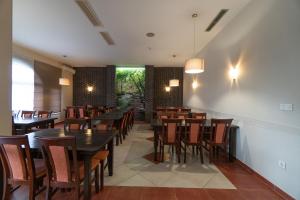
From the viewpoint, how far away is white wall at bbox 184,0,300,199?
8.28 ft

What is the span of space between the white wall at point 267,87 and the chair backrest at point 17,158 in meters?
3.15

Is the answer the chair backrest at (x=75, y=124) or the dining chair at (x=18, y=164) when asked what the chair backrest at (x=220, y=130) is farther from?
the dining chair at (x=18, y=164)

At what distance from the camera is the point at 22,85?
23.6 ft

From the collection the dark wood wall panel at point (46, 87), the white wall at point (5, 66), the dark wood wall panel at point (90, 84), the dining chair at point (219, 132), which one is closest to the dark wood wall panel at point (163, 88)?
the dark wood wall panel at point (90, 84)

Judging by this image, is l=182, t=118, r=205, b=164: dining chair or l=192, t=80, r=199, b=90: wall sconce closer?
l=182, t=118, r=205, b=164: dining chair

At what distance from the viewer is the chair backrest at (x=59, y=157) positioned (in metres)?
1.90

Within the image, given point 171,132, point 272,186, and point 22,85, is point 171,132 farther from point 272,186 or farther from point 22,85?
point 22,85

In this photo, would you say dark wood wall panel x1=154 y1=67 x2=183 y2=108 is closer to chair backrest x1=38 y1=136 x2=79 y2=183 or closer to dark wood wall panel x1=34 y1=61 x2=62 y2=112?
dark wood wall panel x1=34 y1=61 x2=62 y2=112

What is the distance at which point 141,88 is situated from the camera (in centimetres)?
1124

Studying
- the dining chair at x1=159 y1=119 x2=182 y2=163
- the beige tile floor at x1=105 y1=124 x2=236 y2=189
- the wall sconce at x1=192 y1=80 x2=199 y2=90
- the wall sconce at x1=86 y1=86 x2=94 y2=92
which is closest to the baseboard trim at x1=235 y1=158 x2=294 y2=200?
the beige tile floor at x1=105 y1=124 x2=236 y2=189

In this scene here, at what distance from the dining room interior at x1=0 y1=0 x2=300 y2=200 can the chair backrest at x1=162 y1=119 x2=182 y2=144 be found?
21 millimetres

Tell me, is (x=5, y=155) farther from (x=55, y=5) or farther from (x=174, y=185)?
(x=55, y=5)

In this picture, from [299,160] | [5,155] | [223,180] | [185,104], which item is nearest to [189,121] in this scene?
[223,180]

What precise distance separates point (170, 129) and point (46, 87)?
6.88m
